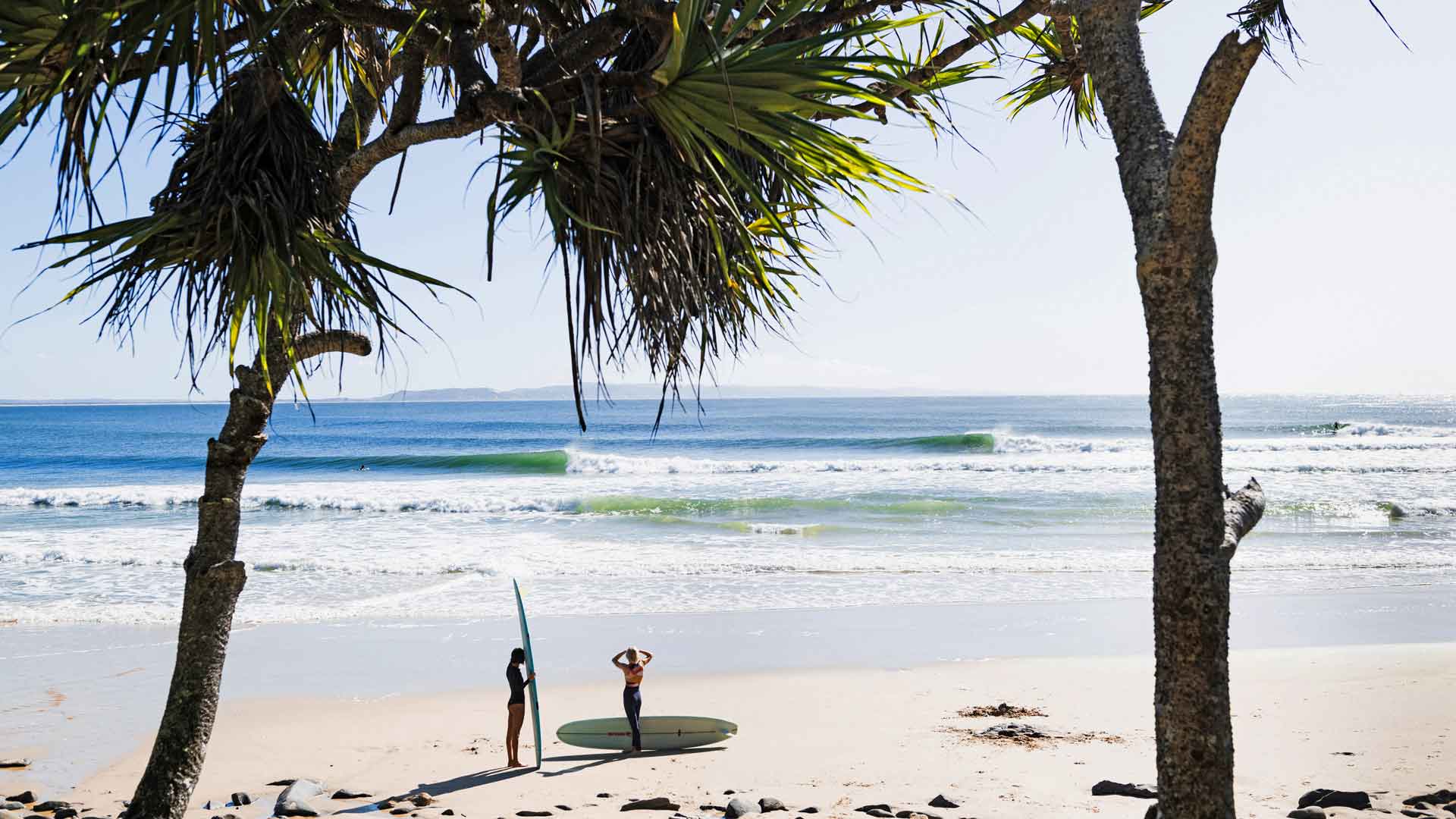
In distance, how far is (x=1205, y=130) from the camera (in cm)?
190

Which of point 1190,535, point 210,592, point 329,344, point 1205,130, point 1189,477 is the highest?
point 1205,130

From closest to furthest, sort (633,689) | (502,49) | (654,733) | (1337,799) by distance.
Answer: (502,49)
(1337,799)
(633,689)
(654,733)

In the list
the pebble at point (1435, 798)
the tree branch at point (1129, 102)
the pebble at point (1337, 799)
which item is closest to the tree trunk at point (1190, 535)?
the tree branch at point (1129, 102)

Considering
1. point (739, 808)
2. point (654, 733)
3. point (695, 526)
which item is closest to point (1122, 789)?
point (739, 808)

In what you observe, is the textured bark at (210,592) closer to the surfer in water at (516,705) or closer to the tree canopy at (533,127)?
the tree canopy at (533,127)

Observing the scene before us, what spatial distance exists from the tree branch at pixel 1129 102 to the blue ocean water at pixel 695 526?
2029 millimetres

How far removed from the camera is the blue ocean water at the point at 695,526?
12.4 m

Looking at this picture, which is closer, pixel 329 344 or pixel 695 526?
pixel 329 344

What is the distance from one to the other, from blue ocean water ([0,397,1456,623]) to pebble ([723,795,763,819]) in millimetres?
2293

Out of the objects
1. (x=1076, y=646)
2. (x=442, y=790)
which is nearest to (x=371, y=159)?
(x=442, y=790)

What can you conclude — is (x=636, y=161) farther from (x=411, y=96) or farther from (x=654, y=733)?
(x=654, y=733)

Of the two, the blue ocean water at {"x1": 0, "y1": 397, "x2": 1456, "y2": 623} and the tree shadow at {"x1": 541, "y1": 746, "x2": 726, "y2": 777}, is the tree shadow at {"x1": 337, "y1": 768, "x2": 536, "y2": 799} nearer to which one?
the tree shadow at {"x1": 541, "y1": 746, "x2": 726, "y2": 777}

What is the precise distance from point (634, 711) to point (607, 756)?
14.0 inches

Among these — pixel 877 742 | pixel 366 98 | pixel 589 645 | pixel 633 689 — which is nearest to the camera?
pixel 366 98
